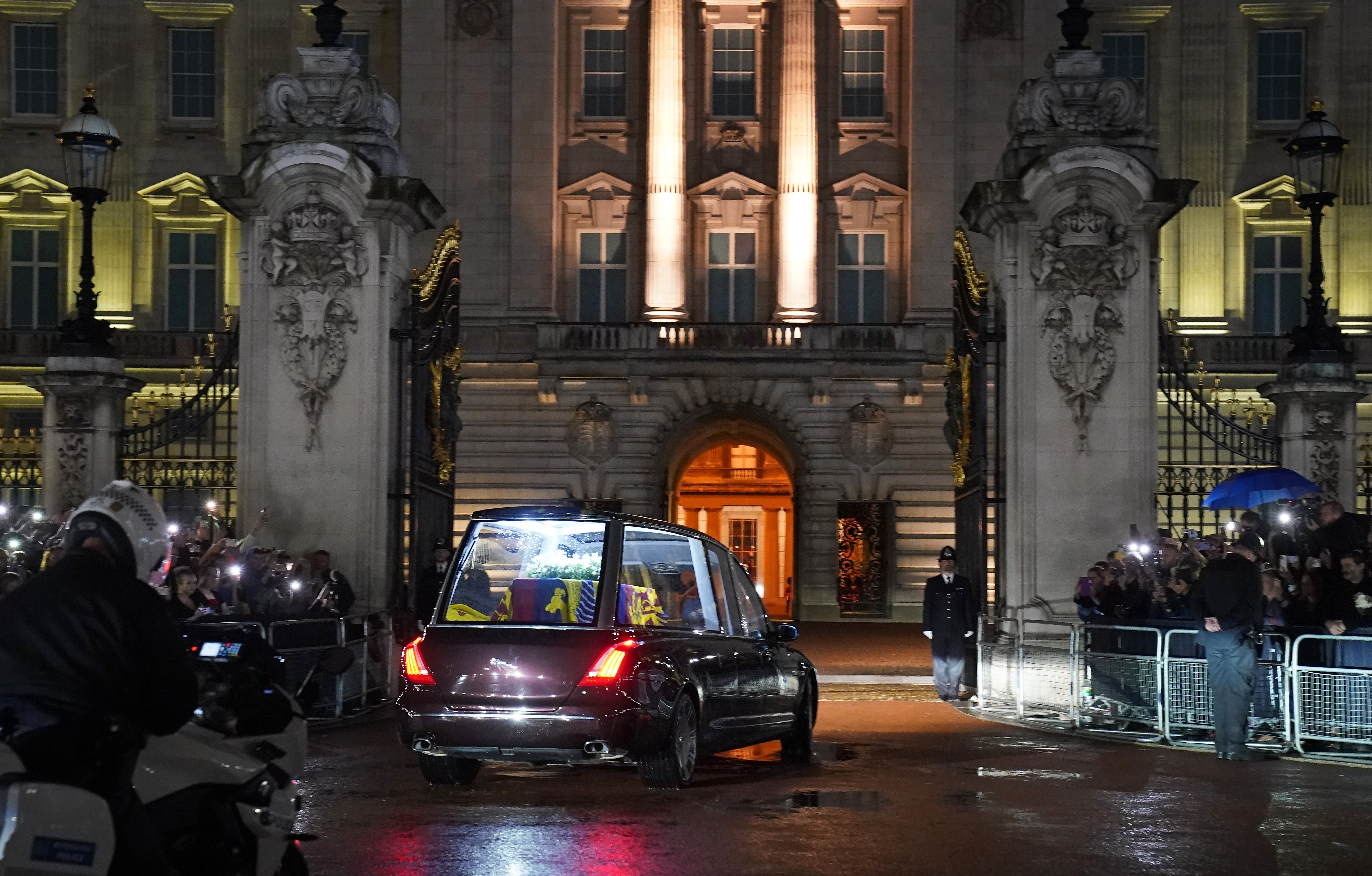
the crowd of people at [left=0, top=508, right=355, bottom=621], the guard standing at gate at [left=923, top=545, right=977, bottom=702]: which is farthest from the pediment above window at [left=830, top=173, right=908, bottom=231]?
the crowd of people at [left=0, top=508, right=355, bottom=621]

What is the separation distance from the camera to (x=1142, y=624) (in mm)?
15891

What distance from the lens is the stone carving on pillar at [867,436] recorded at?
42938 millimetres

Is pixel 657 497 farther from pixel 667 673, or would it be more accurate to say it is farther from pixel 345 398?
pixel 667 673

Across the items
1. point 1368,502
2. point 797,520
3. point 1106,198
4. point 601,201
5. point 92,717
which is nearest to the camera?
point 92,717

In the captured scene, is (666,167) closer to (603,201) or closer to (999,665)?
(603,201)

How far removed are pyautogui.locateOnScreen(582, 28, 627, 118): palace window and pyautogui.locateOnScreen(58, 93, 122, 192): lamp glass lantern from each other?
1044 inches

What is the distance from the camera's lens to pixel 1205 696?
15.2 m

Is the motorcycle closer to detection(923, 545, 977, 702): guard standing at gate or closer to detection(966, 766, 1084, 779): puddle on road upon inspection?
detection(966, 766, 1084, 779): puddle on road

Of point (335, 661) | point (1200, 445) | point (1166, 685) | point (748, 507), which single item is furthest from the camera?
point (748, 507)

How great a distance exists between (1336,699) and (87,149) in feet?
44.8

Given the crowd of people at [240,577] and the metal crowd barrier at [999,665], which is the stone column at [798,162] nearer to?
the metal crowd barrier at [999,665]

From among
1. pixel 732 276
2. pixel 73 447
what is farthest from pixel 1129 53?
pixel 73 447

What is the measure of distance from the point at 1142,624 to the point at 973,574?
133 inches

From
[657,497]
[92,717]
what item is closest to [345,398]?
[92,717]
